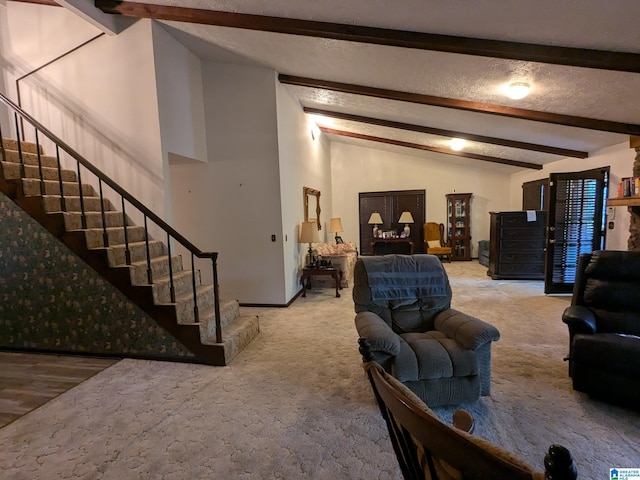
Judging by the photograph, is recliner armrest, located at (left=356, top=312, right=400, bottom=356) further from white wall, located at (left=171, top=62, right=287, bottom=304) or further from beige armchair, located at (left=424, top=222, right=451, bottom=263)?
beige armchair, located at (left=424, top=222, right=451, bottom=263)

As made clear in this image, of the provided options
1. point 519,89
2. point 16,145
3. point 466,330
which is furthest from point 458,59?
point 16,145

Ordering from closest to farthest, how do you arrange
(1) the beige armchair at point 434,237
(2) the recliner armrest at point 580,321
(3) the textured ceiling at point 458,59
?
(3) the textured ceiling at point 458,59 → (2) the recliner armrest at point 580,321 → (1) the beige armchair at point 434,237

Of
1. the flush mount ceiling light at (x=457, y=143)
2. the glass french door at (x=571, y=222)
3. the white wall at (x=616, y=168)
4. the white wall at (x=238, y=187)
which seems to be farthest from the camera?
the flush mount ceiling light at (x=457, y=143)

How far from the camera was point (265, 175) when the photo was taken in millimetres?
4727

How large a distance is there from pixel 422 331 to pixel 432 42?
2.44 metres

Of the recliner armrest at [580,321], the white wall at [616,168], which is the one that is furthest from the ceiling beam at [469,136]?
the recliner armrest at [580,321]

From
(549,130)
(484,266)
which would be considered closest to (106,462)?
(549,130)

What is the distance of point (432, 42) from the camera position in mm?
2738

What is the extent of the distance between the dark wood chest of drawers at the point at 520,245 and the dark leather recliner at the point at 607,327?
355 centimetres

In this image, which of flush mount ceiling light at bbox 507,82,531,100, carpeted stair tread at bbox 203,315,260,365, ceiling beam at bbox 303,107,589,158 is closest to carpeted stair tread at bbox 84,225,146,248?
carpeted stair tread at bbox 203,315,260,365

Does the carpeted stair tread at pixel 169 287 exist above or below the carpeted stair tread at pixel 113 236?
below

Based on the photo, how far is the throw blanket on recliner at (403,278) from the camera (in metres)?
2.82

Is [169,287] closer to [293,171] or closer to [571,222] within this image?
[293,171]

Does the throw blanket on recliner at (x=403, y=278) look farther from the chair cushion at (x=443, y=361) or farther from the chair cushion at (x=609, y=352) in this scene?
the chair cushion at (x=609, y=352)
